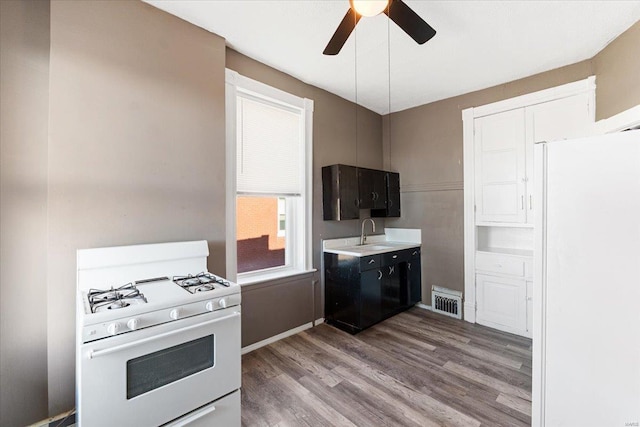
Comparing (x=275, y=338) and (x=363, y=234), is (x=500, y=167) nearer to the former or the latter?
(x=363, y=234)

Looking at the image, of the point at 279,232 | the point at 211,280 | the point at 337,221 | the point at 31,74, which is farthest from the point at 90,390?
the point at 337,221

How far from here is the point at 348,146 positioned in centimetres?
361

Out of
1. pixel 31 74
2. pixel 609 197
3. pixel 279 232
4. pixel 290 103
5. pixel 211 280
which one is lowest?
pixel 211 280

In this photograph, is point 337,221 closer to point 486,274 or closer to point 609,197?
point 486,274

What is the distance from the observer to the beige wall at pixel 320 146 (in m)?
2.65

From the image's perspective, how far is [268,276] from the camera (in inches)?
111

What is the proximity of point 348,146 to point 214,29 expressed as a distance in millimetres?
1980

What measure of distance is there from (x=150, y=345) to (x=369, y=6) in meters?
2.02

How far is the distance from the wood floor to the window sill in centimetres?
66

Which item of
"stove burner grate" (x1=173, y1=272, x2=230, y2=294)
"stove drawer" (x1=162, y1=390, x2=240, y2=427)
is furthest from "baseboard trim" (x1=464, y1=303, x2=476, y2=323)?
"stove burner grate" (x1=173, y1=272, x2=230, y2=294)

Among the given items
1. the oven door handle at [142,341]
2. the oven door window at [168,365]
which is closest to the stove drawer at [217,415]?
the oven door window at [168,365]

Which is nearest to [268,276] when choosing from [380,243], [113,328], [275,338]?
[275,338]

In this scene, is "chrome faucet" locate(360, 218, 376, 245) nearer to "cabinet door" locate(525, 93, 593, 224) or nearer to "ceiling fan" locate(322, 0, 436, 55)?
"cabinet door" locate(525, 93, 593, 224)

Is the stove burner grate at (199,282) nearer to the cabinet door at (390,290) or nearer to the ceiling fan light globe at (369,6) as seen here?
the ceiling fan light globe at (369,6)
